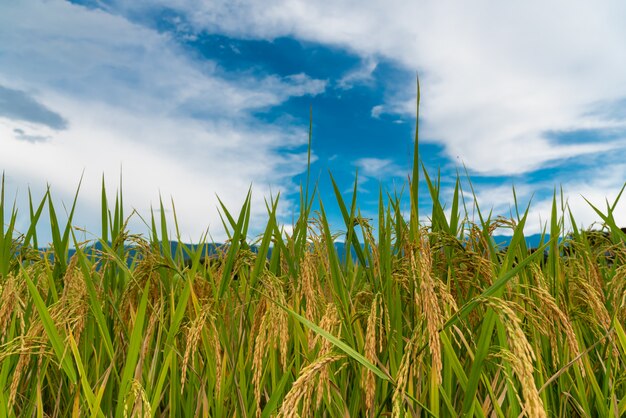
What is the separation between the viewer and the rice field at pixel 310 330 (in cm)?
234

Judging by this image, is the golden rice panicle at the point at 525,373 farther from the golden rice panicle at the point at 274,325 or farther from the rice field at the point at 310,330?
the golden rice panicle at the point at 274,325

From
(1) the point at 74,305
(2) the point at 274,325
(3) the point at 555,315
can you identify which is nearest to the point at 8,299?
(1) the point at 74,305

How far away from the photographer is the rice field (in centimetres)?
234

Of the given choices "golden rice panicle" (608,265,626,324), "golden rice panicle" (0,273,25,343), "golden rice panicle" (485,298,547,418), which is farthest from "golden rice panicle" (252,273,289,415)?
"golden rice panicle" (608,265,626,324)

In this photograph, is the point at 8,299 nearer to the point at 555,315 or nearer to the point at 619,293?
the point at 555,315

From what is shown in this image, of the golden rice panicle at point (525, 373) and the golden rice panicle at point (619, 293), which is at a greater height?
the golden rice panicle at point (619, 293)

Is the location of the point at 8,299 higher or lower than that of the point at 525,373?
higher

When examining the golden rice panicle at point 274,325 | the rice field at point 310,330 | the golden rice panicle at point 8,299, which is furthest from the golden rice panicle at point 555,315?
the golden rice panicle at point 8,299

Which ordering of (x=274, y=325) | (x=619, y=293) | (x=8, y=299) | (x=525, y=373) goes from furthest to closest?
(x=619, y=293) < (x=8, y=299) < (x=274, y=325) < (x=525, y=373)

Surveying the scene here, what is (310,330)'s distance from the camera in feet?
8.70

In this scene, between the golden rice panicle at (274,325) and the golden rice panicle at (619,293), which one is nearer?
the golden rice panicle at (274,325)

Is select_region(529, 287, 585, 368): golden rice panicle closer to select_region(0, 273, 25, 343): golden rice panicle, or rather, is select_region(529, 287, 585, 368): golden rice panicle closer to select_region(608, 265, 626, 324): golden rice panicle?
select_region(608, 265, 626, 324): golden rice panicle

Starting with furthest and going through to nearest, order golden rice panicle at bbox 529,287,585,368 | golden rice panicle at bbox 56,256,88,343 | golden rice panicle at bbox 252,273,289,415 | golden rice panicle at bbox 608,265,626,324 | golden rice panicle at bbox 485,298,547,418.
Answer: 1. golden rice panicle at bbox 608,265,626,324
2. golden rice panicle at bbox 56,256,88,343
3. golden rice panicle at bbox 252,273,289,415
4. golden rice panicle at bbox 529,287,585,368
5. golden rice panicle at bbox 485,298,547,418

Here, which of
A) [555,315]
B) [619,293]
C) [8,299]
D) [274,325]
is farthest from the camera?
[619,293]
